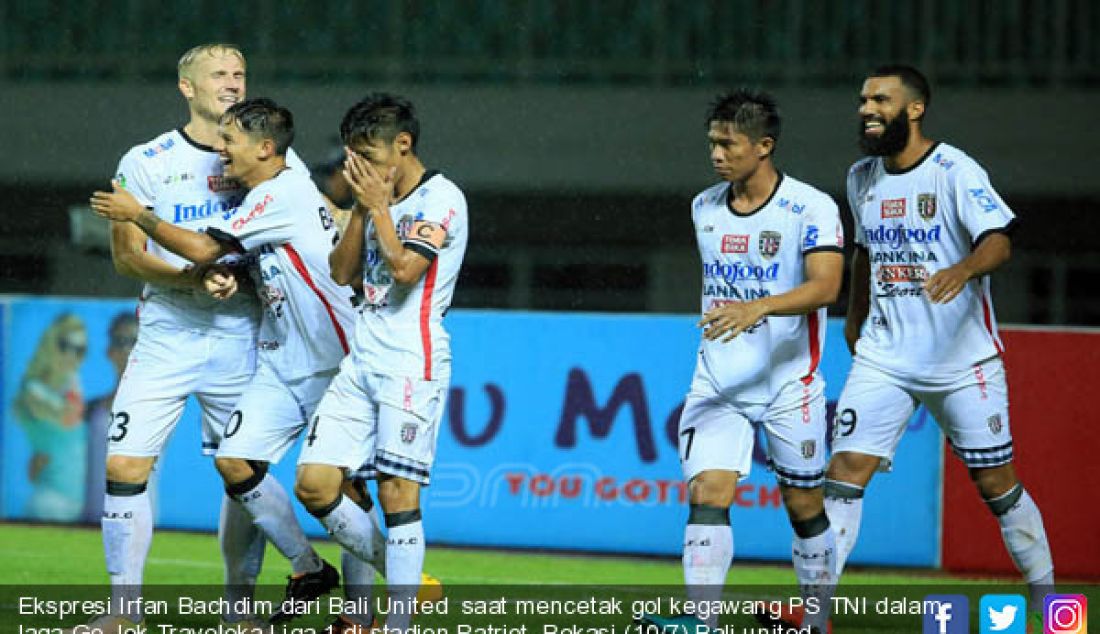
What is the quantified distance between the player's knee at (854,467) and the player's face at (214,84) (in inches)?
96.5

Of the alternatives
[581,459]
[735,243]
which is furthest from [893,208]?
[581,459]

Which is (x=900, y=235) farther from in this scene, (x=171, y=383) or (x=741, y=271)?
(x=171, y=383)

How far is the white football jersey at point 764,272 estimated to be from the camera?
5.89 m

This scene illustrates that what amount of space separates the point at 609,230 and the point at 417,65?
232 centimetres

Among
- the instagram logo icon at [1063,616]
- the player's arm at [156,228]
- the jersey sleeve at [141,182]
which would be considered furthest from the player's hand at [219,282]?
the instagram logo icon at [1063,616]

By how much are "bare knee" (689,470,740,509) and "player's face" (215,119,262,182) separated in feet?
5.89

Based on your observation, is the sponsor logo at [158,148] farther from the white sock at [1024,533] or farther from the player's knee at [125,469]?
the white sock at [1024,533]

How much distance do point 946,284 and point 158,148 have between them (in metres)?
2.69

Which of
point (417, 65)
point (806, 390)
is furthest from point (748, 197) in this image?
point (417, 65)

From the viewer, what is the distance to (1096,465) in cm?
854

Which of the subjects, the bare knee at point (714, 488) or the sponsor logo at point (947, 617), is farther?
the sponsor logo at point (947, 617)

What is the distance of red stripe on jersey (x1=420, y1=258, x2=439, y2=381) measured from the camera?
18.5ft

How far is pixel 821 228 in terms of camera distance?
230 inches

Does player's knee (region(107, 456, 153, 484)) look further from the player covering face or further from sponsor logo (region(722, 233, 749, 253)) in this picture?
sponsor logo (region(722, 233, 749, 253))
